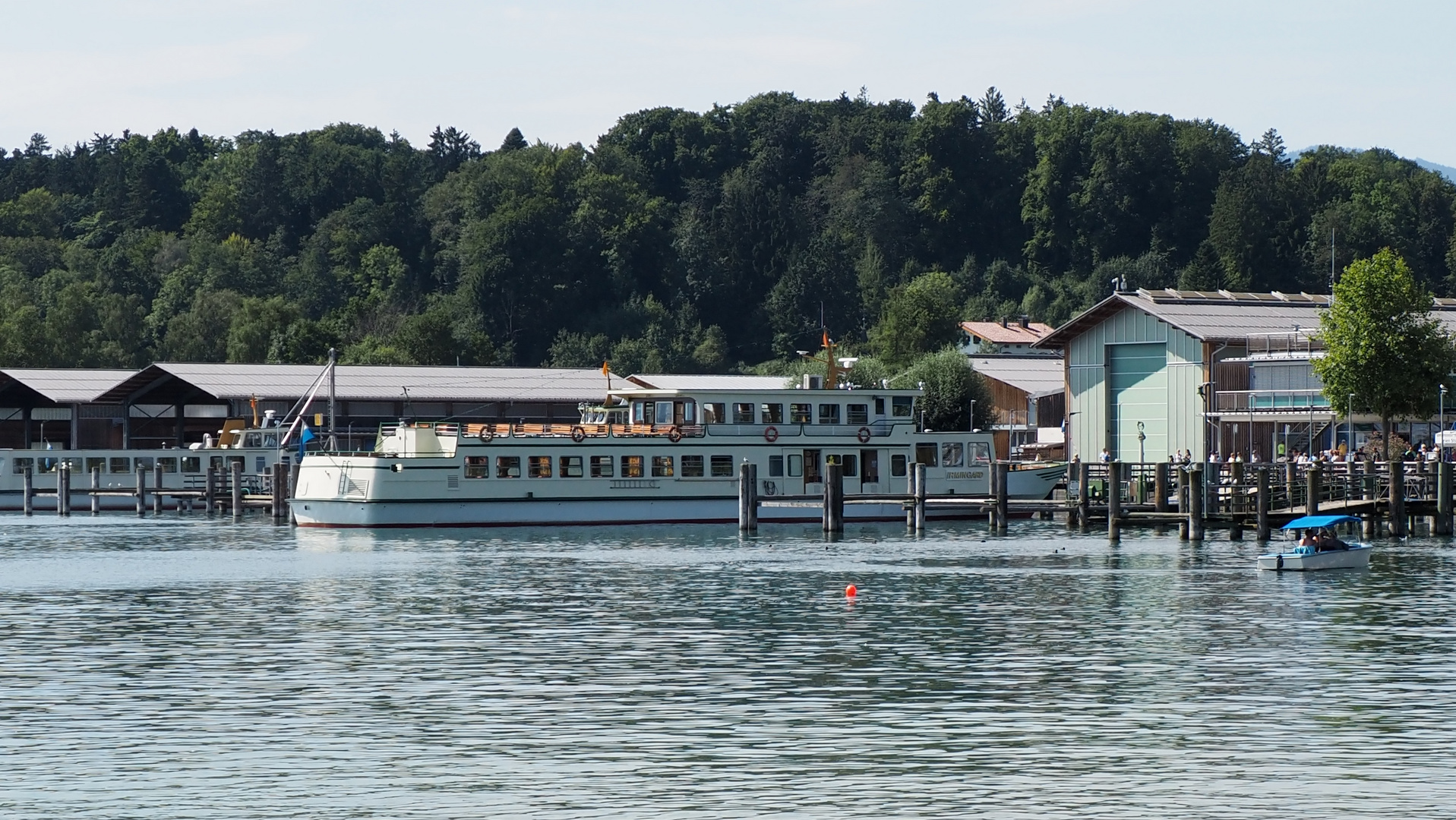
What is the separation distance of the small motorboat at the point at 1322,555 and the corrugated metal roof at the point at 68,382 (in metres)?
80.6

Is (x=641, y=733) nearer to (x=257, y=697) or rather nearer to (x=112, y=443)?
(x=257, y=697)

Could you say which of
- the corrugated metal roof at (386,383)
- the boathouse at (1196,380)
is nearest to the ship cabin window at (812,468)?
the boathouse at (1196,380)

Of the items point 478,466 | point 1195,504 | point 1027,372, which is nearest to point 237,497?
point 478,466

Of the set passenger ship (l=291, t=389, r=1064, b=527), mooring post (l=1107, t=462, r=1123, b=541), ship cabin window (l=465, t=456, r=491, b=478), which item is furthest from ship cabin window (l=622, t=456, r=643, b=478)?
mooring post (l=1107, t=462, r=1123, b=541)

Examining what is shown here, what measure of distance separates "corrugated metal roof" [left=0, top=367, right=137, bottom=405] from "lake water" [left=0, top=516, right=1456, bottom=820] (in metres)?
60.1

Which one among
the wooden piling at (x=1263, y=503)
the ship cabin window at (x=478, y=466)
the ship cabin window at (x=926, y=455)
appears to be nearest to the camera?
the wooden piling at (x=1263, y=503)

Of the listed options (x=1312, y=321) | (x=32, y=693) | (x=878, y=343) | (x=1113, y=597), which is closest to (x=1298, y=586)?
(x=1113, y=597)

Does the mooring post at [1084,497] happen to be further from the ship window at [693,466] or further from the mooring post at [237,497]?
the mooring post at [237,497]

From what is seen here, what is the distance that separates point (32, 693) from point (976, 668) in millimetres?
16382

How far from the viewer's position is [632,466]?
3073 inches

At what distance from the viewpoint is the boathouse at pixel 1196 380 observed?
302 feet

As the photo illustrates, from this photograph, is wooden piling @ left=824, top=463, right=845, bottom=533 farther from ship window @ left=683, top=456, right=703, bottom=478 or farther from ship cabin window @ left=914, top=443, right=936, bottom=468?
ship cabin window @ left=914, top=443, right=936, bottom=468

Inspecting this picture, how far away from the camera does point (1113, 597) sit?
4866cm

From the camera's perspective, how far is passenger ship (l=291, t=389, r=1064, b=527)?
→ 76.2m
